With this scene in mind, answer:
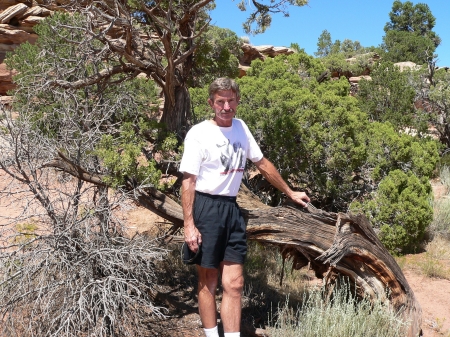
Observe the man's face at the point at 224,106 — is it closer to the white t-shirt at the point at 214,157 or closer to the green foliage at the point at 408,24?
the white t-shirt at the point at 214,157

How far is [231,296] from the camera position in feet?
9.96

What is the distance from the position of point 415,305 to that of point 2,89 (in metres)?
16.7

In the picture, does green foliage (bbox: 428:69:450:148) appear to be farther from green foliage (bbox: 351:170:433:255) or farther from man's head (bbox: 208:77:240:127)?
man's head (bbox: 208:77:240:127)

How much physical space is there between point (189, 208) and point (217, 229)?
24 cm

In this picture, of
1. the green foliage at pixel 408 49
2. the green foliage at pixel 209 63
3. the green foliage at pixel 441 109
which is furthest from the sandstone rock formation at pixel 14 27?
the green foliage at pixel 408 49

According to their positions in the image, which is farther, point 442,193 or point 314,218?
point 442,193

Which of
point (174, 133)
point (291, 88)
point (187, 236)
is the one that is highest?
point (291, 88)

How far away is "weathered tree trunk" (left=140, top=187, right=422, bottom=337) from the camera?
3670 millimetres

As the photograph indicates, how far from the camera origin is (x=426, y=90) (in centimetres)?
1345

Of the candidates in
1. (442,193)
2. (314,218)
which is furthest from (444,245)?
(314,218)

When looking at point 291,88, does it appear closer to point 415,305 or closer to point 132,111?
point 132,111

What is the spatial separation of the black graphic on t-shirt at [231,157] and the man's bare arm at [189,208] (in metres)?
0.22

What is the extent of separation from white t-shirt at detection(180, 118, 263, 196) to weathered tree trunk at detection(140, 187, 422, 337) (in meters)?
0.81

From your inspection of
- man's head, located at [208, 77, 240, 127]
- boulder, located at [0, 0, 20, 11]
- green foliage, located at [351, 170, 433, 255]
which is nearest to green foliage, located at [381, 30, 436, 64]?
boulder, located at [0, 0, 20, 11]
